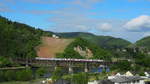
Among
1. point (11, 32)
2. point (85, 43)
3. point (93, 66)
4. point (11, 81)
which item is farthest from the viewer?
point (85, 43)

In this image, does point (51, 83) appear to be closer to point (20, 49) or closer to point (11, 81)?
point (11, 81)

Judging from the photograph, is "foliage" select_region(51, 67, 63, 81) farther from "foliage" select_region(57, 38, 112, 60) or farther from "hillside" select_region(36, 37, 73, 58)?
"hillside" select_region(36, 37, 73, 58)

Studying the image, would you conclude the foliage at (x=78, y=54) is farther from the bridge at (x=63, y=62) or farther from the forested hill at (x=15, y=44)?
the forested hill at (x=15, y=44)

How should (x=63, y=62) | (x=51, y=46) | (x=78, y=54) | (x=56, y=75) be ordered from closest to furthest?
1. (x=56, y=75)
2. (x=63, y=62)
3. (x=78, y=54)
4. (x=51, y=46)

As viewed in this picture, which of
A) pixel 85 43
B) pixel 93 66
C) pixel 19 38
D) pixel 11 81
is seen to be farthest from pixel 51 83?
pixel 85 43

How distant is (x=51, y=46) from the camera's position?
6471 inches

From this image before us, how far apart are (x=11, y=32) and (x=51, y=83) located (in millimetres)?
77043

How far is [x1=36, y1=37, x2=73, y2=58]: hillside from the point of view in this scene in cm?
15305

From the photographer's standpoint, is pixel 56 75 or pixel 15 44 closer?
pixel 56 75

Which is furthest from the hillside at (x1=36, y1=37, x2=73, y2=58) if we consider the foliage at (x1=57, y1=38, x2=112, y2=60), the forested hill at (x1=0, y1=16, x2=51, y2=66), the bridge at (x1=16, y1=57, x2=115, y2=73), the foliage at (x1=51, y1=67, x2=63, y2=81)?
the foliage at (x1=51, y1=67, x2=63, y2=81)

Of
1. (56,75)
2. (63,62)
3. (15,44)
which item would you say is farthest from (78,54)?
(56,75)

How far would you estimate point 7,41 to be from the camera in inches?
5167

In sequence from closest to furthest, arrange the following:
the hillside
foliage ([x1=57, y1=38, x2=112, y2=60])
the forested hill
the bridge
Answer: the bridge < the forested hill < foliage ([x1=57, y1=38, x2=112, y2=60]) < the hillside

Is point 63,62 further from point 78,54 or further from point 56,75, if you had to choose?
point 56,75
